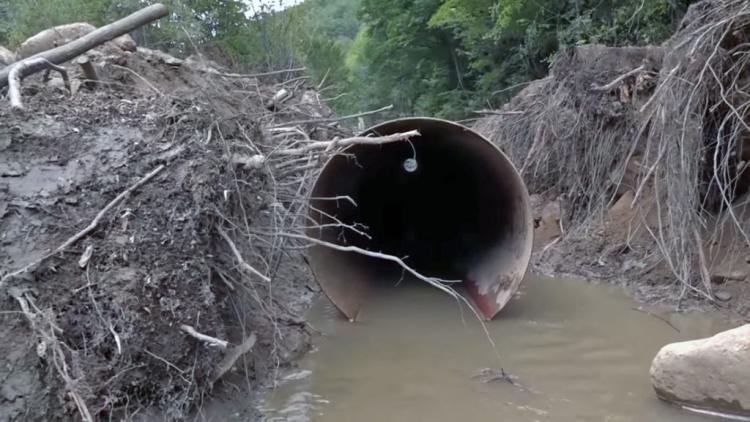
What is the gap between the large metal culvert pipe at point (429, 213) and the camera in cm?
683

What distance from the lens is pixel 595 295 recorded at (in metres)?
7.28

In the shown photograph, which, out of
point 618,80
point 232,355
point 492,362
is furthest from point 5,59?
point 618,80

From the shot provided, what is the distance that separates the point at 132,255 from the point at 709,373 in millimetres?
3314

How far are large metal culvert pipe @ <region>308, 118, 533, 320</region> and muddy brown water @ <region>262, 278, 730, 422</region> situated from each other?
37cm

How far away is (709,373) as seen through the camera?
14.0ft

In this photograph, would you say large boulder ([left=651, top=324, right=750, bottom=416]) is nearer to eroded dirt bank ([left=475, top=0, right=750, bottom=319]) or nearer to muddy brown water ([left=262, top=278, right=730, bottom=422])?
muddy brown water ([left=262, top=278, right=730, bottom=422])

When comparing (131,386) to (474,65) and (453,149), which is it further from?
(474,65)

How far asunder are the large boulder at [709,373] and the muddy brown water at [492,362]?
0.35 feet

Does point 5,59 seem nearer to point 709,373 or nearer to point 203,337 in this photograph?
point 203,337

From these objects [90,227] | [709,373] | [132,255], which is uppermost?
[90,227]

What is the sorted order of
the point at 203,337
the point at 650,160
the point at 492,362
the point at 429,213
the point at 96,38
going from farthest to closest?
the point at 429,213 → the point at 650,160 → the point at 96,38 → the point at 492,362 → the point at 203,337

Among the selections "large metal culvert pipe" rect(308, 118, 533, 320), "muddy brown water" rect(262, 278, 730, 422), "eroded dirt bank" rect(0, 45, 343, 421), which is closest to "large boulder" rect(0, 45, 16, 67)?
"eroded dirt bank" rect(0, 45, 343, 421)

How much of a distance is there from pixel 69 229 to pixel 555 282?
208 inches

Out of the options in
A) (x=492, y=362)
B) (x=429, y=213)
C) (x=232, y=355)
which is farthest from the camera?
(x=429, y=213)
